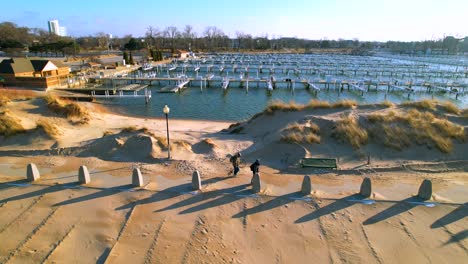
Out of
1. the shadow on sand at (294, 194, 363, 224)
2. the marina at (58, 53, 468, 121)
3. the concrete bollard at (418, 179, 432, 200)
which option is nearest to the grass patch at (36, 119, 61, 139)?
the marina at (58, 53, 468, 121)

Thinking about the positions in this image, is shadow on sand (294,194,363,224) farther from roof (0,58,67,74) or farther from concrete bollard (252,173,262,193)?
roof (0,58,67,74)

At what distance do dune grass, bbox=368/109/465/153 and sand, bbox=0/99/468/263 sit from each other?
0.59m

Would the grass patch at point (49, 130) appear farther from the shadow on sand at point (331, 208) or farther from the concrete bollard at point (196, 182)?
the shadow on sand at point (331, 208)

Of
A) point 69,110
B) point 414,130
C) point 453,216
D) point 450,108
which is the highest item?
point 450,108

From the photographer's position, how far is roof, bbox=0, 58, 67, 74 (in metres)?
40.6

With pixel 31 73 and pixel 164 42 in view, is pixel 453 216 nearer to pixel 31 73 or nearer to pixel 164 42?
pixel 31 73

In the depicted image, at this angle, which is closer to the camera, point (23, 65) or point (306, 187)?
point (306, 187)

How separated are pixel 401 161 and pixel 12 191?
17018mm

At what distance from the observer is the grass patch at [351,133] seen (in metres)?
15.8

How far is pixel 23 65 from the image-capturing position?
42031mm

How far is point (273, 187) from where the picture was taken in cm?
1158

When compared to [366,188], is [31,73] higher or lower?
higher

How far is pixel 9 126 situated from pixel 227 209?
16348 millimetres

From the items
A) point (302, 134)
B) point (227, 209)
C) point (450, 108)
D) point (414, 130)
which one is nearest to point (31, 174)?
point (227, 209)
